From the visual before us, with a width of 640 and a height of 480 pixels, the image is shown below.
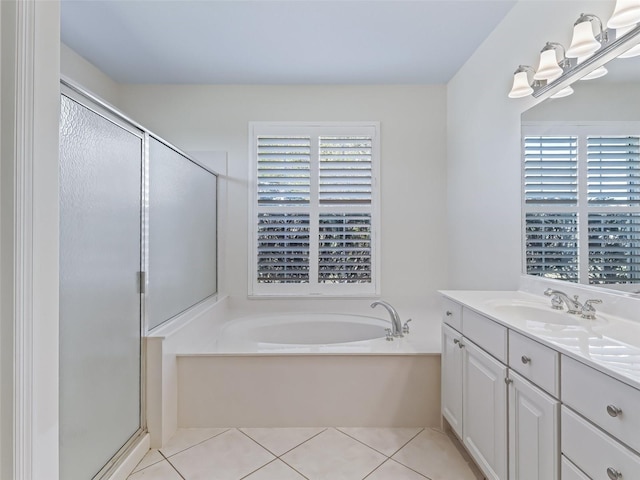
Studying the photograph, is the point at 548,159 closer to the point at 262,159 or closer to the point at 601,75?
the point at 601,75

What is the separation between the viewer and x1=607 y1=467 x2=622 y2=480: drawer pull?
813 mm

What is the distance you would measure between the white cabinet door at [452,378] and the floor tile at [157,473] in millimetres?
1349

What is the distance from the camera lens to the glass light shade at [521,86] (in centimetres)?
178

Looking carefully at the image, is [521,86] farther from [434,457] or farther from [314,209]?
[434,457]

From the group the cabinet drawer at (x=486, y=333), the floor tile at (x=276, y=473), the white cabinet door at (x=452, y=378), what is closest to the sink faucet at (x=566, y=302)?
the cabinet drawer at (x=486, y=333)

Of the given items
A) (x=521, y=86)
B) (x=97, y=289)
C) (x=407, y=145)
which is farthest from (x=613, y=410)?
(x=407, y=145)

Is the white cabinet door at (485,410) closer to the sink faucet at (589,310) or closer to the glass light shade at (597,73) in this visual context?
the sink faucet at (589,310)

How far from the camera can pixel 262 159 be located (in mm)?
3002

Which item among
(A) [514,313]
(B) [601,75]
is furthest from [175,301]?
(B) [601,75]

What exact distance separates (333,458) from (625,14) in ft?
7.19

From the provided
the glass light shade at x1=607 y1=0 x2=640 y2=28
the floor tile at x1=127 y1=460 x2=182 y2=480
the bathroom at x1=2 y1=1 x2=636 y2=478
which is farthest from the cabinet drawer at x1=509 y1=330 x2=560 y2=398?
the floor tile at x1=127 y1=460 x2=182 y2=480

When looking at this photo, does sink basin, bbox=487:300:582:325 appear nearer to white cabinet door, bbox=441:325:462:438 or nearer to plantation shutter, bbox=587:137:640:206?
white cabinet door, bbox=441:325:462:438

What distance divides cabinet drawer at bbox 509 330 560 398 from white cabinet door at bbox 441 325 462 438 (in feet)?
1.49

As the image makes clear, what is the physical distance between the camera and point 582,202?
1.48 metres
